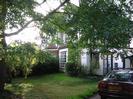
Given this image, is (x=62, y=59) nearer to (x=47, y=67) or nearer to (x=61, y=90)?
(x=47, y=67)

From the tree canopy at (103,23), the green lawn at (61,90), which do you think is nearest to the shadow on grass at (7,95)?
the green lawn at (61,90)

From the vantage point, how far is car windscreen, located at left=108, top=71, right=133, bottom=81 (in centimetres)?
1514

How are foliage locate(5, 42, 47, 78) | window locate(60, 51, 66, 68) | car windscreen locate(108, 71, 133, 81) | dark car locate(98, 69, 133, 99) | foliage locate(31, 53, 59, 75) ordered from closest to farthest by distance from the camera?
dark car locate(98, 69, 133, 99) → car windscreen locate(108, 71, 133, 81) → foliage locate(5, 42, 47, 78) → foliage locate(31, 53, 59, 75) → window locate(60, 51, 66, 68)

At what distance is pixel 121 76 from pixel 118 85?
0.55 meters

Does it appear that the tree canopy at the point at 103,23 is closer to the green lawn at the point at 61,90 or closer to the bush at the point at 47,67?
the green lawn at the point at 61,90

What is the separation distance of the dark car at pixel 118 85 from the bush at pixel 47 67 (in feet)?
67.2

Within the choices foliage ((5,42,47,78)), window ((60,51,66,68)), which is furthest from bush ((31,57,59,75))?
foliage ((5,42,47,78))

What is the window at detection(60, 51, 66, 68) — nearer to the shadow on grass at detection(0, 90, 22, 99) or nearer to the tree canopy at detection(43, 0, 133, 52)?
the shadow on grass at detection(0, 90, 22, 99)

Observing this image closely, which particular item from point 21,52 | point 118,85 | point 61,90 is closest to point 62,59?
point 61,90

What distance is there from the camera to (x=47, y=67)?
3878 centimetres

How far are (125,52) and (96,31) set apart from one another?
10.3 ft

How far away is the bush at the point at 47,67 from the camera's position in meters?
37.1

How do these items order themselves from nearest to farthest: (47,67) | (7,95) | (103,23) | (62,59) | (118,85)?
(118,85) < (103,23) < (7,95) < (47,67) < (62,59)

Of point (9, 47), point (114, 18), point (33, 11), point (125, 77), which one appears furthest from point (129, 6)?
point (9, 47)
